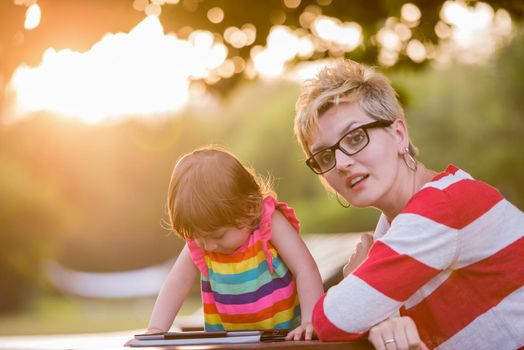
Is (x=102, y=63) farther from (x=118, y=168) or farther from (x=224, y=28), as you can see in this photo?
(x=118, y=168)

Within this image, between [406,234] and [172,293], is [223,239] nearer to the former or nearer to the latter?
[172,293]

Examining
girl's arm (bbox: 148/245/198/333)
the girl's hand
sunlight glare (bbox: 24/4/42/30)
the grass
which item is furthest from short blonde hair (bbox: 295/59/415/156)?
the grass

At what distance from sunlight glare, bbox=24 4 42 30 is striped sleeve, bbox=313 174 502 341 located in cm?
278

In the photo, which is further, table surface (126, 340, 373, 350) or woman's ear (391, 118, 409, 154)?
woman's ear (391, 118, 409, 154)

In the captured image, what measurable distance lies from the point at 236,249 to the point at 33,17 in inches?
84.6

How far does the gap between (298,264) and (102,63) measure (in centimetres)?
278

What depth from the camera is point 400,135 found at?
257cm

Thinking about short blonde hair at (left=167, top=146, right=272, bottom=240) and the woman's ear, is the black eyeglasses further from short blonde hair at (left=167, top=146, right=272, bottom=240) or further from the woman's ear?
short blonde hair at (left=167, top=146, right=272, bottom=240)

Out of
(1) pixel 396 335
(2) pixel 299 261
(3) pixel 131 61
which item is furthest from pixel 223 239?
(3) pixel 131 61

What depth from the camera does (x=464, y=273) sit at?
92.7 inches

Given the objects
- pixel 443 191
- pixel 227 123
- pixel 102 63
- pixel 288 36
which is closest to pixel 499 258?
pixel 443 191

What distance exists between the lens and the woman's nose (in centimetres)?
246

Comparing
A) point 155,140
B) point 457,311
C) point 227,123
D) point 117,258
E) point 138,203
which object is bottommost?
point 457,311

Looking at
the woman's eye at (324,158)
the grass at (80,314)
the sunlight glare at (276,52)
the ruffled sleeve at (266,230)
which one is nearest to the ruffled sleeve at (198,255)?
the ruffled sleeve at (266,230)
